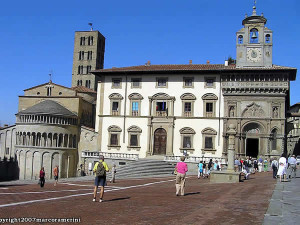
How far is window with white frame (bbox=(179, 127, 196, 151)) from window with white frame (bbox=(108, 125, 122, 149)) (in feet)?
26.9

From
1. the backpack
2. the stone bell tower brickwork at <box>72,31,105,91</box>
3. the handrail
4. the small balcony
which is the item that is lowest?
the handrail

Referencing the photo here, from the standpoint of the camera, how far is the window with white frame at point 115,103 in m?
46.5

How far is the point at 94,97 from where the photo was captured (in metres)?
59.7

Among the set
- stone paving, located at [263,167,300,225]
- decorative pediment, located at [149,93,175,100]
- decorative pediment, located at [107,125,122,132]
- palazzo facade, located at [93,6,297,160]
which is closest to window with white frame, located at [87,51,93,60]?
palazzo facade, located at [93,6,297,160]

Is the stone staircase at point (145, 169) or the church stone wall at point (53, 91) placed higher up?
the church stone wall at point (53, 91)

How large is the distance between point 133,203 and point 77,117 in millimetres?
36760

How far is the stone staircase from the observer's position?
37000 millimetres

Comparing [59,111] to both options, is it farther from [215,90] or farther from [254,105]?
[254,105]

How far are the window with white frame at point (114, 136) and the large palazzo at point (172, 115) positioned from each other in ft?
0.43

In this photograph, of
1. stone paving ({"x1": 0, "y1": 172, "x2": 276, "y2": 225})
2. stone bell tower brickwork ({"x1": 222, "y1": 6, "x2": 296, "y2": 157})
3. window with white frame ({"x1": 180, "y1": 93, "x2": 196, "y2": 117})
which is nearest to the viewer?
stone paving ({"x1": 0, "y1": 172, "x2": 276, "y2": 225})

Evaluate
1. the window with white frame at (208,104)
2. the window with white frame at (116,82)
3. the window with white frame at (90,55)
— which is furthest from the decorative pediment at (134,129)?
the window with white frame at (90,55)

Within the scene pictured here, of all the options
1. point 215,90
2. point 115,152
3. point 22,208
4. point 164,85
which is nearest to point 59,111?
point 115,152

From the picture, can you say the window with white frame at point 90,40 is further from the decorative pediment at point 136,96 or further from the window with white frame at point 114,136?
the window with white frame at point 114,136

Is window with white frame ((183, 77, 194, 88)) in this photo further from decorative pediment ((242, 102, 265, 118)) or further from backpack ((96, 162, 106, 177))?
backpack ((96, 162, 106, 177))
